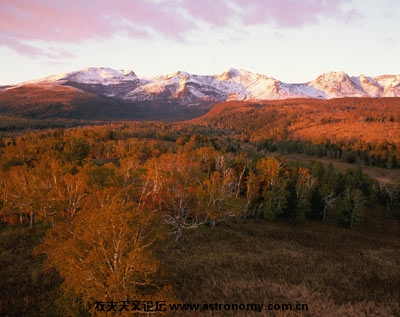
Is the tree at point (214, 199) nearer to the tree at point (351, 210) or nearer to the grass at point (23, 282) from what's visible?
the grass at point (23, 282)

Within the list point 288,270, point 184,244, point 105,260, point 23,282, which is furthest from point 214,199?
point 105,260

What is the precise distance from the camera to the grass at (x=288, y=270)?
3067 cm

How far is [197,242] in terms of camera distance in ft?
169

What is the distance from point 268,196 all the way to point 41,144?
97834mm

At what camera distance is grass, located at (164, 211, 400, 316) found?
30.7 m

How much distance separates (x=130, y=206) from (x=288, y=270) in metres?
27.9

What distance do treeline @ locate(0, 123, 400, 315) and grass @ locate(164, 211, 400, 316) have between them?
466cm

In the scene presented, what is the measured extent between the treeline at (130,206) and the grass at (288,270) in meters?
4.66

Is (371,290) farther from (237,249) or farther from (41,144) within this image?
(41,144)

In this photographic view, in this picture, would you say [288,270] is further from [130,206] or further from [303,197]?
[303,197]

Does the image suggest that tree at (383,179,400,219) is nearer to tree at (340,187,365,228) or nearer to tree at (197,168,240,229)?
tree at (340,187,365,228)

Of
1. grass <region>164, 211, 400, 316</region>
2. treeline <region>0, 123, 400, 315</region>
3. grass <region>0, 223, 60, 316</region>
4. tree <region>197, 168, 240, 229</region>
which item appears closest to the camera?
treeline <region>0, 123, 400, 315</region>

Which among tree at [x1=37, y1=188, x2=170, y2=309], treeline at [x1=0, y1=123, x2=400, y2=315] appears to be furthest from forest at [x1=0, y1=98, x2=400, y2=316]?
treeline at [x1=0, y1=123, x2=400, y2=315]

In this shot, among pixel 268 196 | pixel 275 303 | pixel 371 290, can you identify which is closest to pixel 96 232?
pixel 275 303
